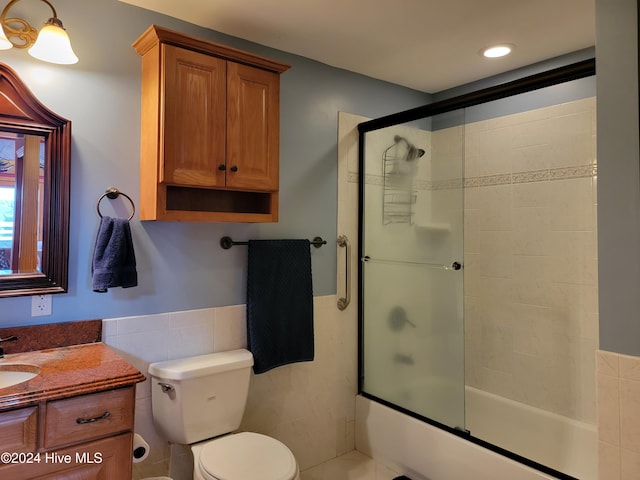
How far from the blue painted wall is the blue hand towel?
84mm

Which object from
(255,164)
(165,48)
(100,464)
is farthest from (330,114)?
(100,464)

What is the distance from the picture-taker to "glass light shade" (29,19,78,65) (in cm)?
162

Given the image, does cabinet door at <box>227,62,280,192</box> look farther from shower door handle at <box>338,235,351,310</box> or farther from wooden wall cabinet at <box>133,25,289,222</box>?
shower door handle at <box>338,235,351,310</box>

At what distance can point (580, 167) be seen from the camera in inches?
97.7

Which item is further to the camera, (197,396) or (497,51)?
(497,51)

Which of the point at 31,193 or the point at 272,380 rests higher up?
the point at 31,193

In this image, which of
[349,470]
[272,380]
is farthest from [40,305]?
[349,470]

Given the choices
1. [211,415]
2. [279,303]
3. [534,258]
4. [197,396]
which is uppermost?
[534,258]

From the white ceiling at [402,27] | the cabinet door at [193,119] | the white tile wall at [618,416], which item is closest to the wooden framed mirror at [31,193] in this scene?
the cabinet door at [193,119]

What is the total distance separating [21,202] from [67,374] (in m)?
0.74

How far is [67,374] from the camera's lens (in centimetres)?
150

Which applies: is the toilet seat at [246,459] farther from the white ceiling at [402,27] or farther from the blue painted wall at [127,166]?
the white ceiling at [402,27]

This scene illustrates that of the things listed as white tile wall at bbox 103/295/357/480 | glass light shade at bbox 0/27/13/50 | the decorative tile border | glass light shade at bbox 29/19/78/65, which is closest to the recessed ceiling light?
the decorative tile border

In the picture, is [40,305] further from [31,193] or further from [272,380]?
[272,380]
